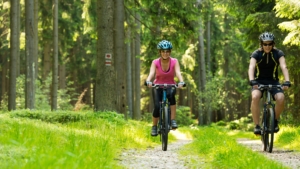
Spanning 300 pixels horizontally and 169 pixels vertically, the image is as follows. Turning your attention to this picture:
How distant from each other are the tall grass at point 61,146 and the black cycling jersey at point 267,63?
2857 millimetres

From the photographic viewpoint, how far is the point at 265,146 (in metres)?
9.03

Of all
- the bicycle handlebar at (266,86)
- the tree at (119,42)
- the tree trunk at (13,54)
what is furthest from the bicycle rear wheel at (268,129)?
the tree trunk at (13,54)

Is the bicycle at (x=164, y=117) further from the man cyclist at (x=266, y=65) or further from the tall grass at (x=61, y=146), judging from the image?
the man cyclist at (x=266, y=65)

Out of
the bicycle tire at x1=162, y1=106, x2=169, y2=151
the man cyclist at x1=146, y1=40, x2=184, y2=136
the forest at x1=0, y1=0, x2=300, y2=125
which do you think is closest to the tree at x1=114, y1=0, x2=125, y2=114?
the forest at x1=0, y1=0, x2=300, y2=125

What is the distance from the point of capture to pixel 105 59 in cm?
1349

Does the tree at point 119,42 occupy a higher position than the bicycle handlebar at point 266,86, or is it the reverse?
the tree at point 119,42

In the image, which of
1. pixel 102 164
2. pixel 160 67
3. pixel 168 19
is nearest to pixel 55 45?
pixel 168 19

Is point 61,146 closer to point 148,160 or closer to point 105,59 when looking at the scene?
point 148,160

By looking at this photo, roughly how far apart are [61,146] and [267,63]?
4.33 meters

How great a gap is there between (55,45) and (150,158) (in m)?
15.7

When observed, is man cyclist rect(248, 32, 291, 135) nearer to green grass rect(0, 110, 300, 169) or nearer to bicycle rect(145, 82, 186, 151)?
green grass rect(0, 110, 300, 169)

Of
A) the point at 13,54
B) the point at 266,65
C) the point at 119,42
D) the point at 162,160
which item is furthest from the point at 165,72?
the point at 13,54

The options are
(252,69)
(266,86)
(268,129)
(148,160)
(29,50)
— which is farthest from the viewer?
(29,50)

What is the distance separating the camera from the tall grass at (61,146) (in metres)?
4.53
